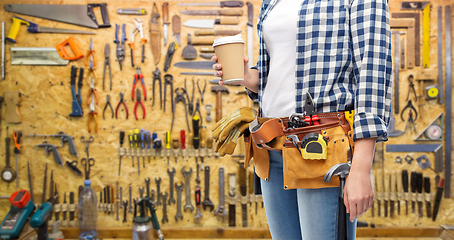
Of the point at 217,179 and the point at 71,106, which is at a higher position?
the point at 71,106

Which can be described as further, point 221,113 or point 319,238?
point 221,113

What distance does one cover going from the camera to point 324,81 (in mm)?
775

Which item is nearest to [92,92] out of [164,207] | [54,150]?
[54,150]

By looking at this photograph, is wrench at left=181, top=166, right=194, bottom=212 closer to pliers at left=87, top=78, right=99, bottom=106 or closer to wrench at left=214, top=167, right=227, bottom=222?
wrench at left=214, top=167, right=227, bottom=222

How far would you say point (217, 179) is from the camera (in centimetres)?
271

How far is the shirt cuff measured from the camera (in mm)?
665

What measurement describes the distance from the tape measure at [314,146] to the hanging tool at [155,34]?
7.13 ft

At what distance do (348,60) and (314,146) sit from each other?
9.7 inches

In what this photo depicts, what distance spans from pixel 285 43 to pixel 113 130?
2257mm

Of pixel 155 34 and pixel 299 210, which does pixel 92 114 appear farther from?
pixel 299 210

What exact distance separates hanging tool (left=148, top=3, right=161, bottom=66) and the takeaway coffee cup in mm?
1850

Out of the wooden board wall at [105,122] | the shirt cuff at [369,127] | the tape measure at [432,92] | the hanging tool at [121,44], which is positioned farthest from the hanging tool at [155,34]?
the tape measure at [432,92]

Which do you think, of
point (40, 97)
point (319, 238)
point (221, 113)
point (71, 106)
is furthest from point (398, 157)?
point (40, 97)

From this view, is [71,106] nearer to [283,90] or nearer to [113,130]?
[113,130]
